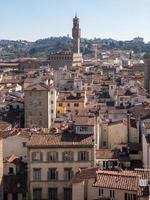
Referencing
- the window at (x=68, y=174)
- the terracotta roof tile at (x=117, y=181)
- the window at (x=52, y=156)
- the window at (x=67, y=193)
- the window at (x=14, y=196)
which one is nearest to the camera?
the terracotta roof tile at (x=117, y=181)

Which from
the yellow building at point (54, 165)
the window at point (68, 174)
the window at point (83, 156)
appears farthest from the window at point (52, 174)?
the window at point (83, 156)

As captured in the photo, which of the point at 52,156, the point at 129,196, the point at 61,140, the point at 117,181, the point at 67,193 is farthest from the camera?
the point at 61,140

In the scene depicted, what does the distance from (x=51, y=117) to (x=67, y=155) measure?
1280 inches

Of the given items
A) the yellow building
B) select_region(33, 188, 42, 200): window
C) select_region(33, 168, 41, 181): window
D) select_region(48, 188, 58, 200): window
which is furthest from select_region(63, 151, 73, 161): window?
select_region(33, 188, 42, 200): window

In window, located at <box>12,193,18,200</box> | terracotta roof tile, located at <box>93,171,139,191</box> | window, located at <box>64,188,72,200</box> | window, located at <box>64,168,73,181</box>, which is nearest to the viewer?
terracotta roof tile, located at <box>93,171,139,191</box>

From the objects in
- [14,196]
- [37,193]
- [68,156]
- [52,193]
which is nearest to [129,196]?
[68,156]

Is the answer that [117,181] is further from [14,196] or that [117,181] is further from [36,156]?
[14,196]

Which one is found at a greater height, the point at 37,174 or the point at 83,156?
the point at 83,156

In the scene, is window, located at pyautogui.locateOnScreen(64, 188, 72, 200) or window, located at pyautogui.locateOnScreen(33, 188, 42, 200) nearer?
window, located at pyautogui.locateOnScreen(64, 188, 72, 200)

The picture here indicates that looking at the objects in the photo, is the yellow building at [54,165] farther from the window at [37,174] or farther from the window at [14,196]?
the window at [14,196]

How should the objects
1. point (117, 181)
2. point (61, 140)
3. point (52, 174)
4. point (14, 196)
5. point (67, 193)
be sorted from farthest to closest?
1. point (14, 196)
2. point (61, 140)
3. point (52, 174)
4. point (67, 193)
5. point (117, 181)

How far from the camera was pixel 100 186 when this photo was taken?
3391 centimetres

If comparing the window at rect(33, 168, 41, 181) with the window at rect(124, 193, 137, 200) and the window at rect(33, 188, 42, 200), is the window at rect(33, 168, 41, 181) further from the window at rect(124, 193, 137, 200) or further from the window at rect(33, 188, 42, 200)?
the window at rect(124, 193, 137, 200)

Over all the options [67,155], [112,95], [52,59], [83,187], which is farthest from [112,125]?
[52,59]
